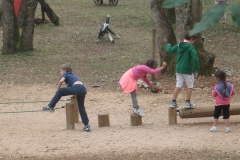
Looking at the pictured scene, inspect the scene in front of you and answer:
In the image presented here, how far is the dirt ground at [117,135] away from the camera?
707 cm

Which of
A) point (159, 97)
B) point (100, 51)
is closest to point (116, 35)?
point (100, 51)

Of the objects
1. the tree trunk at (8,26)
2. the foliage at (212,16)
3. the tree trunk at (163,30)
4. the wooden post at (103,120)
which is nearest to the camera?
the foliage at (212,16)

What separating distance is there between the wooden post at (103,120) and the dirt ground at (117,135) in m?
0.09

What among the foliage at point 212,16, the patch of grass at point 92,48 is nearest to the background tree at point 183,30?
the patch of grass at point 92,48

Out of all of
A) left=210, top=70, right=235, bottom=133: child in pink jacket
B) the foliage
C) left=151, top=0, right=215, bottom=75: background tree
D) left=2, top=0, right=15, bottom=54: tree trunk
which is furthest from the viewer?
left=2, top=0, right=15, bottom=54: tree trunk

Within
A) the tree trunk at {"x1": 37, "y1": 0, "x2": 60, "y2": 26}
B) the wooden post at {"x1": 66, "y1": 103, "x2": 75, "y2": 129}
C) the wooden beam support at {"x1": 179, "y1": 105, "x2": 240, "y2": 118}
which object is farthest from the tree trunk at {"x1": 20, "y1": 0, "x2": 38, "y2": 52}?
the wooden beam support at {"x1": 179, "y1": 105, "x2": 240, "y2": 118}

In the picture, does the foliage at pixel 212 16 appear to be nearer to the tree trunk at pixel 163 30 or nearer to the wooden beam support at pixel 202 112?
the wooden beam support at pixel 202 112

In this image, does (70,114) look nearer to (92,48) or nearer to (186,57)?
(186,57)

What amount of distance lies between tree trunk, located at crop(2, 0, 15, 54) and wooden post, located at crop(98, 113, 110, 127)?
8150 mm

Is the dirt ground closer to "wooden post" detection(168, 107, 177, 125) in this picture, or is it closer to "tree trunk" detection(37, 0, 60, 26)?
"wooden post" detection(168, 107, 177, 125)

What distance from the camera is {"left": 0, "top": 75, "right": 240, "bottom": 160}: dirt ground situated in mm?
7070

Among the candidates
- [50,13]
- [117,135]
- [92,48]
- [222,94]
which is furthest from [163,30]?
[50,13]

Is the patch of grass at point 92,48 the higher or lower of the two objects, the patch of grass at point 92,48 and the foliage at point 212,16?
the lower

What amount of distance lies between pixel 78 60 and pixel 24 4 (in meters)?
3.03
